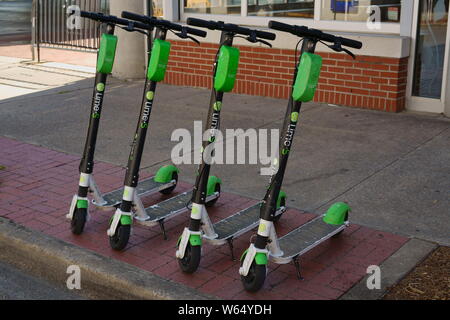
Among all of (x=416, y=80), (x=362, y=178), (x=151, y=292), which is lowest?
(x=151, y=292)

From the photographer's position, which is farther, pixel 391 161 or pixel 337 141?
pixel 337 141

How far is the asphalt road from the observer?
4.84 metres

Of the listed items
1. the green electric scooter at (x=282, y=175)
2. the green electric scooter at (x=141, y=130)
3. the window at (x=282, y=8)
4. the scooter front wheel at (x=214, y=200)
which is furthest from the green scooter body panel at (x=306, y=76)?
the window at (x=282, y=8)

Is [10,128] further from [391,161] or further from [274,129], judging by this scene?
[391,161]

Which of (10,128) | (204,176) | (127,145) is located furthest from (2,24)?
(204,176)

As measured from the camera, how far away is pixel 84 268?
495 centimetres

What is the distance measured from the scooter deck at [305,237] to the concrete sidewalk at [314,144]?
518mm

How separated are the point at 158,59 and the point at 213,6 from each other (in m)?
6.13

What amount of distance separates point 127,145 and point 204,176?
3.23 meters

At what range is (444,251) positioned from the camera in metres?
4.96

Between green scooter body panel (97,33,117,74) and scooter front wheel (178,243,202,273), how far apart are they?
1517mm

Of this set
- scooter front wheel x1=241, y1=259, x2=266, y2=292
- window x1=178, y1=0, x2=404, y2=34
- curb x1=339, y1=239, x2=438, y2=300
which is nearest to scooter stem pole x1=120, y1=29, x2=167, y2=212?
scooter front wheel x1=241, y1=259, x2=266, y2=292

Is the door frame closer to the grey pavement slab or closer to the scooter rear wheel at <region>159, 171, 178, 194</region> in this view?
the grey pavement slab

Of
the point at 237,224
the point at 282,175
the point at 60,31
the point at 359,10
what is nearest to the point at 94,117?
the point at 237,224
